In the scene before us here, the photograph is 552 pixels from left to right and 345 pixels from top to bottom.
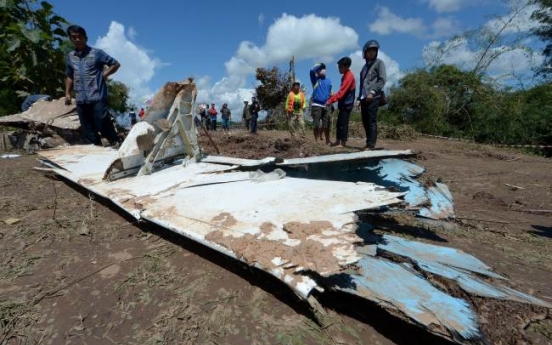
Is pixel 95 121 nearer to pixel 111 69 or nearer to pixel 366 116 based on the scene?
pixel 111 69

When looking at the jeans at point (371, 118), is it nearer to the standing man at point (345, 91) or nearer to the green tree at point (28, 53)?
the standing man at point (345, 91)

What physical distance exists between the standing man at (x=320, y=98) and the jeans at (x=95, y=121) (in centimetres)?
365

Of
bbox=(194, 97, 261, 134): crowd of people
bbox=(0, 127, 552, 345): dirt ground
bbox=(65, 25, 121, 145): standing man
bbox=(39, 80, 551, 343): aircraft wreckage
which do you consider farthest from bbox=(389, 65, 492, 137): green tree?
bbox=(65, 25, 121, 145): standing man

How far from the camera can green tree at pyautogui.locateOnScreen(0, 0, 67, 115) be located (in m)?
6.21

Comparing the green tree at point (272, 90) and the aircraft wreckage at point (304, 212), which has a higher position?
the green tree at point (272, 90)

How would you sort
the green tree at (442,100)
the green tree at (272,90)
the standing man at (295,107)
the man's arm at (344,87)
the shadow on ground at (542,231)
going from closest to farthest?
1. the shadow on ground at (542,231)
2. the man's arm at (344,87)
3. the standing man at (295,107)
4. the green tree at (442,100)
5. the green tree at (272,90)

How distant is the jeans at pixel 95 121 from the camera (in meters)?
4.51

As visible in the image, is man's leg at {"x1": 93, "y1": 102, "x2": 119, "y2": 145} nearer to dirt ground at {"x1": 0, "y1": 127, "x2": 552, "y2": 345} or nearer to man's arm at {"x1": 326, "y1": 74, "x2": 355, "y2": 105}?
dirt ground at {"x1": 0, "y1": 127, "x2": 552, "y2": 345}

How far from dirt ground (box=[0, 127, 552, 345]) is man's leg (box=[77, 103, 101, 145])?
216 centimetres

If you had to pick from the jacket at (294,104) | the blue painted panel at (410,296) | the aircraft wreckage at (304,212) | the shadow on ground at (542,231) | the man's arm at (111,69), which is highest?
the man's arm at (111,69)

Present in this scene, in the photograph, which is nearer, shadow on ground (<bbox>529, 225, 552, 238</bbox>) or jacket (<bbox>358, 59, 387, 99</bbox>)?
shadow on ground (<bbox>529, 225, 552, 238</bbox>)

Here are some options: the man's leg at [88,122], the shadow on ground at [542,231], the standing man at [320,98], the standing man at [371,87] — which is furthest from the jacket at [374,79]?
the man's leg at [88,122]

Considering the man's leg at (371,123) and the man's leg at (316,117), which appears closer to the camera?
the man's leg at (371,123)

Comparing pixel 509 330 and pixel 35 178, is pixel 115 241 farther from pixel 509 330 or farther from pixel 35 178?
pixel 35 178
